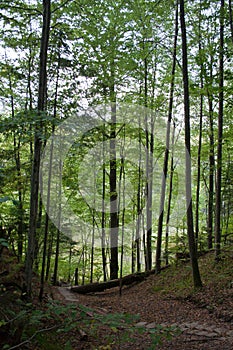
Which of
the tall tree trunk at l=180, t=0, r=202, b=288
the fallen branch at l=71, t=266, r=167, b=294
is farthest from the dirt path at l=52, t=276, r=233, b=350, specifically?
the fallen branch at l=71, t=266, r=167, b=294

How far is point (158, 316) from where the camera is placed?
700cm

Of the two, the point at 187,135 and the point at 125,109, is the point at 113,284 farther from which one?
the point at 187,135

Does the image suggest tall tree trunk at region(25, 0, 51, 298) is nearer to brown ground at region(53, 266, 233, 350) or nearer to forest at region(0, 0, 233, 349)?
forest at region(0, 0, 233, 349)

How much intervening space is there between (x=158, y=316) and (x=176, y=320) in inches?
25.9

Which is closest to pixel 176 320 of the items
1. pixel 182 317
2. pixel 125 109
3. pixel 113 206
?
pixel 182 317

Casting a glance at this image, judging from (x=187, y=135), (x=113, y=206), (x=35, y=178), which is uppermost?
(x=187, y=135)

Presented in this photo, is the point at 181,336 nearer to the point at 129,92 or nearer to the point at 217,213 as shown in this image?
the point at 217,213

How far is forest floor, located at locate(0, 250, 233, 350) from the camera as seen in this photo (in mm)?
3322

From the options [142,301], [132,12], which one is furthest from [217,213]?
[132,12]

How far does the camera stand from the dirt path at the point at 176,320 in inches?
194

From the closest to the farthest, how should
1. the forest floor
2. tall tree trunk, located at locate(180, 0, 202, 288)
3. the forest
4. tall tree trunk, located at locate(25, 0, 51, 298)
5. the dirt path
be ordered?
the forest floor < the dirt path < tall tree trunk, located at locate(25, 0, 51, 298) < tall tree trunk, located at locate(180, 0, 202, 288) < the forest

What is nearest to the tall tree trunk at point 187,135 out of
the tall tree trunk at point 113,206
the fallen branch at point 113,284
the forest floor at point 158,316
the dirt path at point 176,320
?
the forest floor at point 158,316

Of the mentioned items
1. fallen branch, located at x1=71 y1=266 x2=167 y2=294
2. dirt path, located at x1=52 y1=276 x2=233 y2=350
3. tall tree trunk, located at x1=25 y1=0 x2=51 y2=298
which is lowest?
fallen branch, located at x1=71 y1=266 x2=167 y2=294

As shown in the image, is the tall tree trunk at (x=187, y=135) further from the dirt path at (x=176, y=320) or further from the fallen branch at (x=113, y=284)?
the fallen branch at (x=113, y=284)
